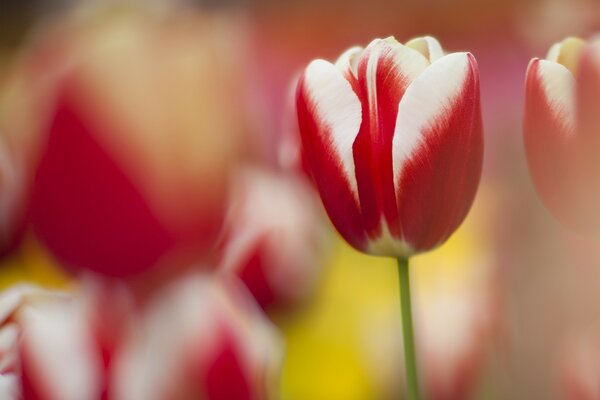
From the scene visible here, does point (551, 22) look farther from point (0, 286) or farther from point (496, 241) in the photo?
point (0, 286)

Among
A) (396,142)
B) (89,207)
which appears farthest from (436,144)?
(89,207)

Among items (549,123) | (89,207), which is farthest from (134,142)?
(549,123)

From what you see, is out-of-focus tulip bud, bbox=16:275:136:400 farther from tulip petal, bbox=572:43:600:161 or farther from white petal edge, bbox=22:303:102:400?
tulip petal, bbox=572:43:600:161

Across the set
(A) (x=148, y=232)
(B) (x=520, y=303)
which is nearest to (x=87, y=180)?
(A) (x=148, y=232)

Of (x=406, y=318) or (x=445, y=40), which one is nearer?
(x=406, y=318)

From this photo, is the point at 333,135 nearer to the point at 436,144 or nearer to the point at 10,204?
the point at 436,144
